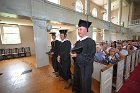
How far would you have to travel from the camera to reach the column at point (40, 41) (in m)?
4.70

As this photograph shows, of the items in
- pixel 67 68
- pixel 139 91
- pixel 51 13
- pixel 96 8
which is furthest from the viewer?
pixel 96 8

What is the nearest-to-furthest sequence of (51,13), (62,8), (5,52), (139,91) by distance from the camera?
(139,91), (51,13), (62,8), (5,52)

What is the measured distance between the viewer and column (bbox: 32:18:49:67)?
15.4ft

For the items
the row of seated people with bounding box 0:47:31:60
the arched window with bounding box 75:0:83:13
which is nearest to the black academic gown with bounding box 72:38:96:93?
the row of seated people with bounding box 0:47:31:60

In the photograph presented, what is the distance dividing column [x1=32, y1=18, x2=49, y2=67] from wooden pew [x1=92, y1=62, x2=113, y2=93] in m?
3.25

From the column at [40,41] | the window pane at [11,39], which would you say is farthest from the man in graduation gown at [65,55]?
the window pane at [11,39]

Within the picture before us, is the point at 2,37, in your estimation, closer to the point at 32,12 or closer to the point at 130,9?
the point at 32,12

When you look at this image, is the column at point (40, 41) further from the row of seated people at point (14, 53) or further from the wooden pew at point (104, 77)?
the row of seated people at point (14, 53)

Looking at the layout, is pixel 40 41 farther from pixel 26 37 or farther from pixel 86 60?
pixel 26 37

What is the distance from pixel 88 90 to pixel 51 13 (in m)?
4.67

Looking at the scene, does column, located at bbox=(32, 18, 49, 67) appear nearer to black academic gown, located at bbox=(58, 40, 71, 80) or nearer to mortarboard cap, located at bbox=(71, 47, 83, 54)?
black academic gown, located at bbox=(58, 40, 71, 80)

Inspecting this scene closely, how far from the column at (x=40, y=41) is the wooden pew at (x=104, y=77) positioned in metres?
3.25

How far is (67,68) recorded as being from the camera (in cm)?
296

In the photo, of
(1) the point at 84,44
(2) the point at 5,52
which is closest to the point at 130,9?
(1) the point at 84,44
